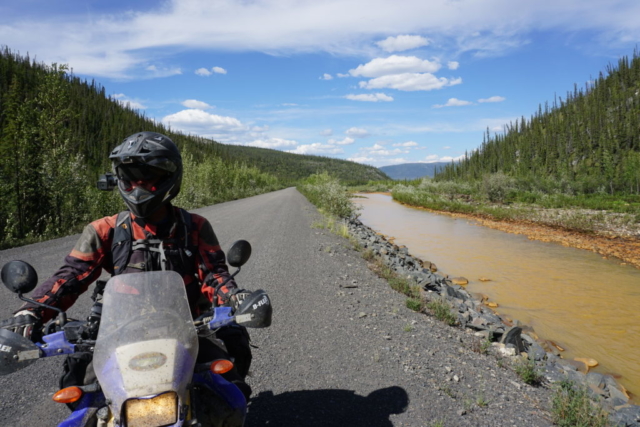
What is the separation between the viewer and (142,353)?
5.25 ft

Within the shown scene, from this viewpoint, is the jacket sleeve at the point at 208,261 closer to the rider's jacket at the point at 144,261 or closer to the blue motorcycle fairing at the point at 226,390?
the rider's jacket at the point at 144,261

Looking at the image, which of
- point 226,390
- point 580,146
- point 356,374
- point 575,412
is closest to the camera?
point 226,390

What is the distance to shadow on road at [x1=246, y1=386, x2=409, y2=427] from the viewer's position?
353cm

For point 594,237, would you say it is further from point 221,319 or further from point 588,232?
point 221,319

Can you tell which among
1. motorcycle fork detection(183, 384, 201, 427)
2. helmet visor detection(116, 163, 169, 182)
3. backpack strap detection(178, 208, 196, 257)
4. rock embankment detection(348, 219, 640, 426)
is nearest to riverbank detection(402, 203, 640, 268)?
rock embankment detection(348, 219, 640, 426)

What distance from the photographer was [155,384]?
5.07ft

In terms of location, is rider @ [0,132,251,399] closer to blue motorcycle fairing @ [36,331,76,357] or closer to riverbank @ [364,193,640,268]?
blue motorcycle fairing @ [36,331,76,357]

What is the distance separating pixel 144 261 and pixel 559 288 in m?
12.2

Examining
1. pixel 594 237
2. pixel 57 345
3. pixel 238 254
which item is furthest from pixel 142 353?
pixel 594 237

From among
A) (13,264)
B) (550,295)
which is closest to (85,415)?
(13,264)

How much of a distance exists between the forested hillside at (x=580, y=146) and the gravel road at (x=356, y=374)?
45875 millimetres

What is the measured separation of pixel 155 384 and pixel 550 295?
1158cm

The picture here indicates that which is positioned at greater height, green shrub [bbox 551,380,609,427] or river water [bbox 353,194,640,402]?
green shrub [bbox 551,380,609,427]

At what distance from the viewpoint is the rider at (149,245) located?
233 centimetres
